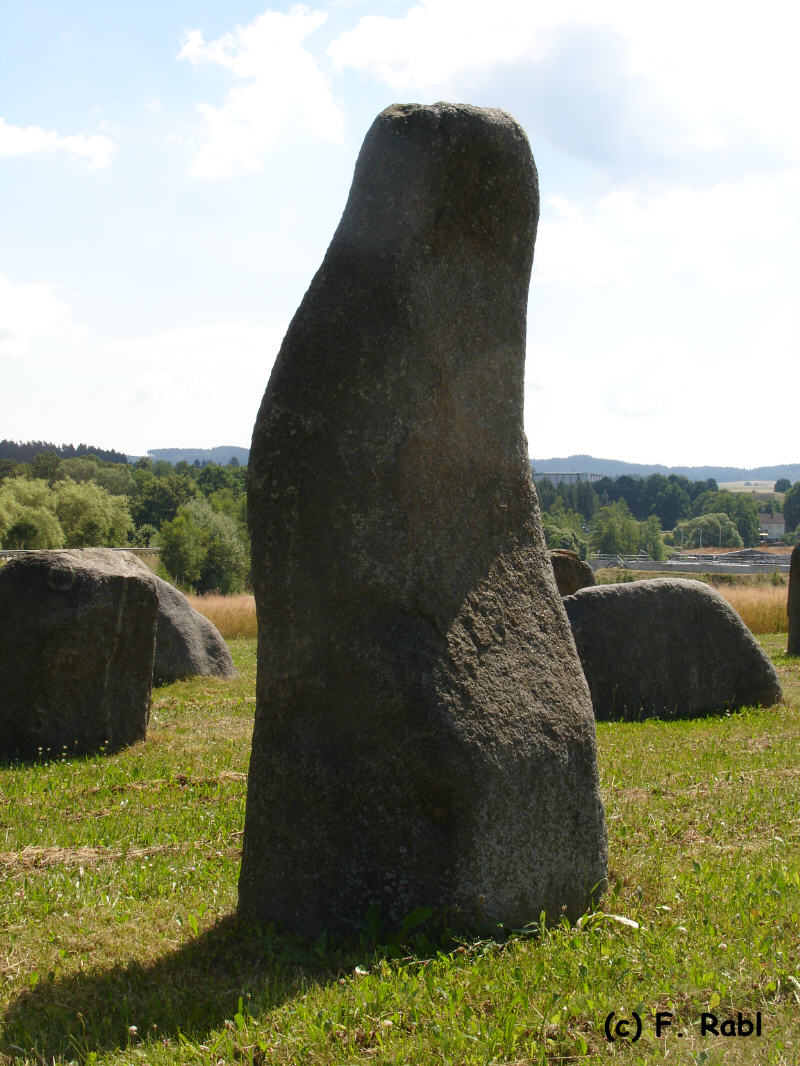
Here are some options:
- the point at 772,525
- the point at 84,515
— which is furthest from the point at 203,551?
the point at 772,525

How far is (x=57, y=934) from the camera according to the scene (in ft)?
15.8

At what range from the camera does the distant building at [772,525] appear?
6250 inches

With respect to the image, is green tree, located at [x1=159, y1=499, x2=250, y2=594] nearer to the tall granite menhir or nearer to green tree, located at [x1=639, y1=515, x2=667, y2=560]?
the tall granite menhir

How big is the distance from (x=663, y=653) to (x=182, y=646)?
7.09 m

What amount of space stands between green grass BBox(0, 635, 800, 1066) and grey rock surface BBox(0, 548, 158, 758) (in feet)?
7.53

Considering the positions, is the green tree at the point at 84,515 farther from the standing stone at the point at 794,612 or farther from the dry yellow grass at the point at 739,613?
the standing stone at the point at 794,612

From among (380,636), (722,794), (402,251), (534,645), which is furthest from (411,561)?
(722,794)

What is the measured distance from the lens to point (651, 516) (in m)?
120

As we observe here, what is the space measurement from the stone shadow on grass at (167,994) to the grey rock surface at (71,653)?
5256 mm

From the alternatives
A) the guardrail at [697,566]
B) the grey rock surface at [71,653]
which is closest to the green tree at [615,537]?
the guardrail at [697,566]

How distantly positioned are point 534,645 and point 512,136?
2.65 m

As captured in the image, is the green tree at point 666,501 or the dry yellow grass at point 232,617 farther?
the green tree at point 666,501

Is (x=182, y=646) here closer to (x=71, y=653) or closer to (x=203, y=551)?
(x=71, y=653)

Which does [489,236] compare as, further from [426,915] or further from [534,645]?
[426,915]
